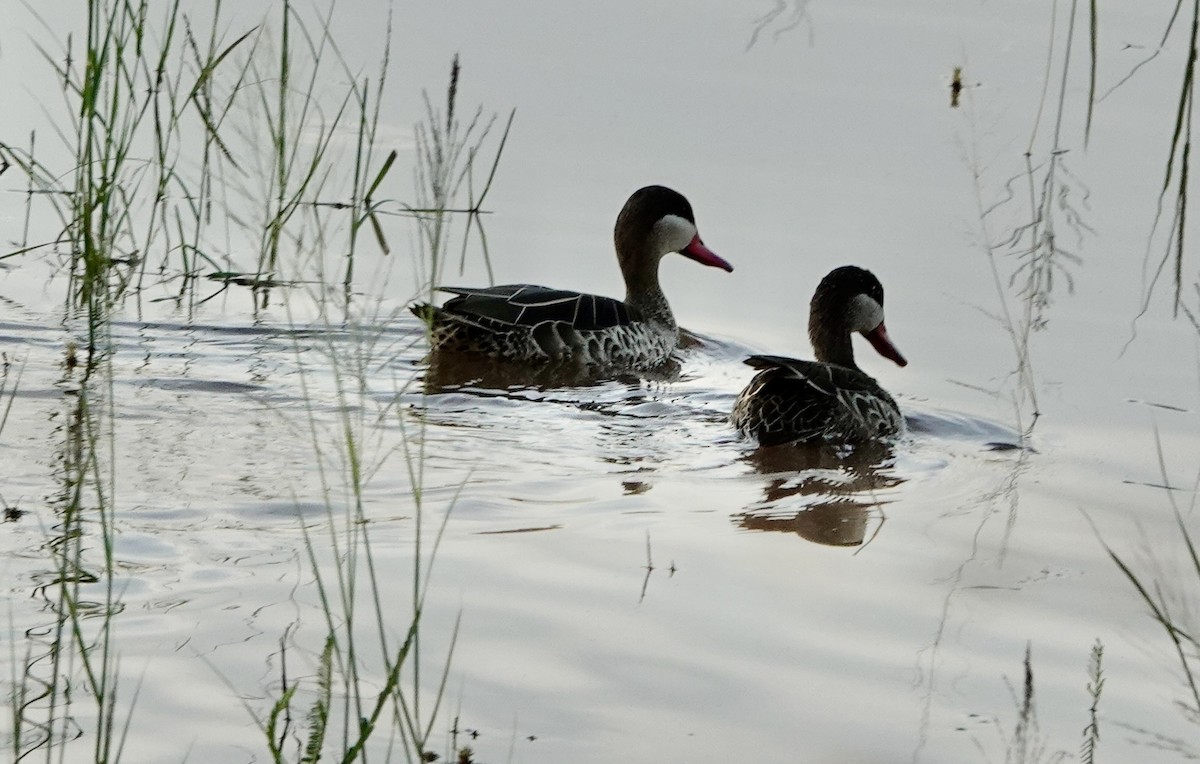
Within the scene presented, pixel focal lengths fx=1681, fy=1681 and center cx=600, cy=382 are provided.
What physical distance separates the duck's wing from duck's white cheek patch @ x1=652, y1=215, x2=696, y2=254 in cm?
41

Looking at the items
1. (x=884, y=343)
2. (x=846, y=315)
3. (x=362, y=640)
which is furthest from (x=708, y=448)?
(x=362, y=640)

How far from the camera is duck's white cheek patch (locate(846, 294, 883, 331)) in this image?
706 cm

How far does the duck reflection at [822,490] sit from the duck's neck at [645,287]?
1.96 metres

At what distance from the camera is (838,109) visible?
9703 millimetres

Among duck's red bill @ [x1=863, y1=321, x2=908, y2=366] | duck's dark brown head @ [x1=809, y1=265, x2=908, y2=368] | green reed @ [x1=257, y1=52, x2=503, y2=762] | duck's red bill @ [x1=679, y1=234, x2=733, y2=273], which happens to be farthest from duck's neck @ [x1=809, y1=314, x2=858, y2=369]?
green reed @ [x1=257, y1=52, x2=503, y2=762]

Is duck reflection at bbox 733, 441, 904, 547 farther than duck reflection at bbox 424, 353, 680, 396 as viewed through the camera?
No

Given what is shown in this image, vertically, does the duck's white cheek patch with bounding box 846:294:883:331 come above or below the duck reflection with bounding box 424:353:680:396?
above

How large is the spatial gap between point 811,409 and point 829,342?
0.71 meters

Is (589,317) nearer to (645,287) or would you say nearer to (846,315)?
(645,287)

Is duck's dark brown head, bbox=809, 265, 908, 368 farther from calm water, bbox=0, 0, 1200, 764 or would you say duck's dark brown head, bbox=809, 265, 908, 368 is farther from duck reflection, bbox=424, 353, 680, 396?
duck reflection, bbox=424, 353, 680, 396

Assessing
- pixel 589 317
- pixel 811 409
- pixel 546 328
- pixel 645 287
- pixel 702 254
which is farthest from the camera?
pixel 645 287

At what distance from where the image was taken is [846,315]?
23.2ft

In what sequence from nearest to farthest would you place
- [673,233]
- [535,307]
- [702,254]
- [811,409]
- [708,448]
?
[708,448], [811,409], [535,307], [673,233], [702,254]

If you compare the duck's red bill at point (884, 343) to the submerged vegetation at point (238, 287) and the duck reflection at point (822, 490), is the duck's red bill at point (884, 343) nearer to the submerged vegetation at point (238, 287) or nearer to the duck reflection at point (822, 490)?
the duck reflection at point (822, 490)
